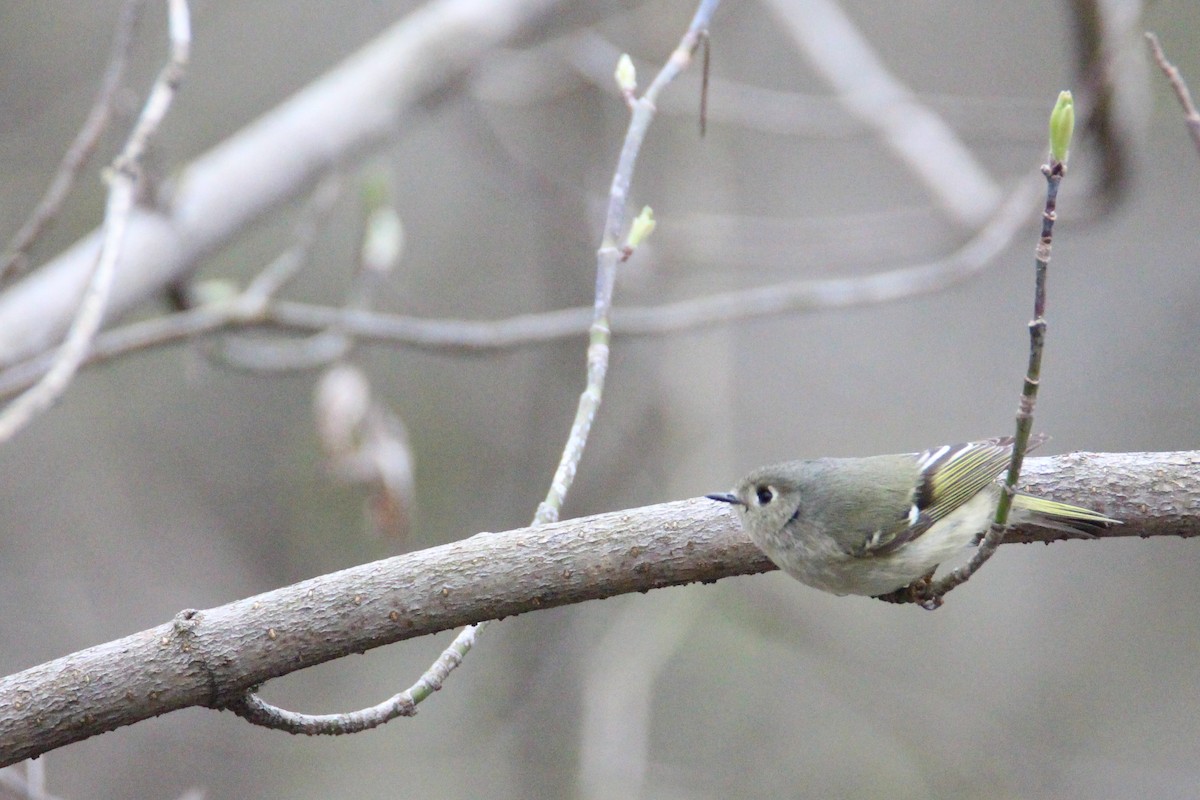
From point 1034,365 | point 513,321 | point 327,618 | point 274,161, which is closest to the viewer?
point 1034,365

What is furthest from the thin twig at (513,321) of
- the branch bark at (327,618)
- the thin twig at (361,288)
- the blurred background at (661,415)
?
the branch bark at (327,618)

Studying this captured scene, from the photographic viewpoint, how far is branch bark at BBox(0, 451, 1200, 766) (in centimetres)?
154

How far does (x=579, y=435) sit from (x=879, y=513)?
0.68 m

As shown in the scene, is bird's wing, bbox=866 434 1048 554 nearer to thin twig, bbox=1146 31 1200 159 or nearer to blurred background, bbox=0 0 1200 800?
thin twig, bbox=1146 31 1200 159

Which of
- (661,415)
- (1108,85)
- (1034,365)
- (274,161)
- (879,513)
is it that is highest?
(274,161)

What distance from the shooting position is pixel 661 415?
4.64m

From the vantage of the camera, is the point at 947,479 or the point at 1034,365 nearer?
the point at 1034,365

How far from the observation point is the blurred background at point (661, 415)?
4.85 metres

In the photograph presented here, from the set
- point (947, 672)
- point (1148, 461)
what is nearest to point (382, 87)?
point (1148, 461)

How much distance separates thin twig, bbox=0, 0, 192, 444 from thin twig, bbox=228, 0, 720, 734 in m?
0.84

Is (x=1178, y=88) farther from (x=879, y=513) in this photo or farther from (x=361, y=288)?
(x=361, y=288)

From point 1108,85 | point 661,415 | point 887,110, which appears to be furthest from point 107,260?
point 887,110

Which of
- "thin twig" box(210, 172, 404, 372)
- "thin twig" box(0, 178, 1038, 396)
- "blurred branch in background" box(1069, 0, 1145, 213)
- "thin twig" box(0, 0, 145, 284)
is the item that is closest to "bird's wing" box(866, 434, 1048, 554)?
"thin twig" box(0, 178, 1038, 396)

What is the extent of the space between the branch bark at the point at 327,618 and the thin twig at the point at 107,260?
0.66m
